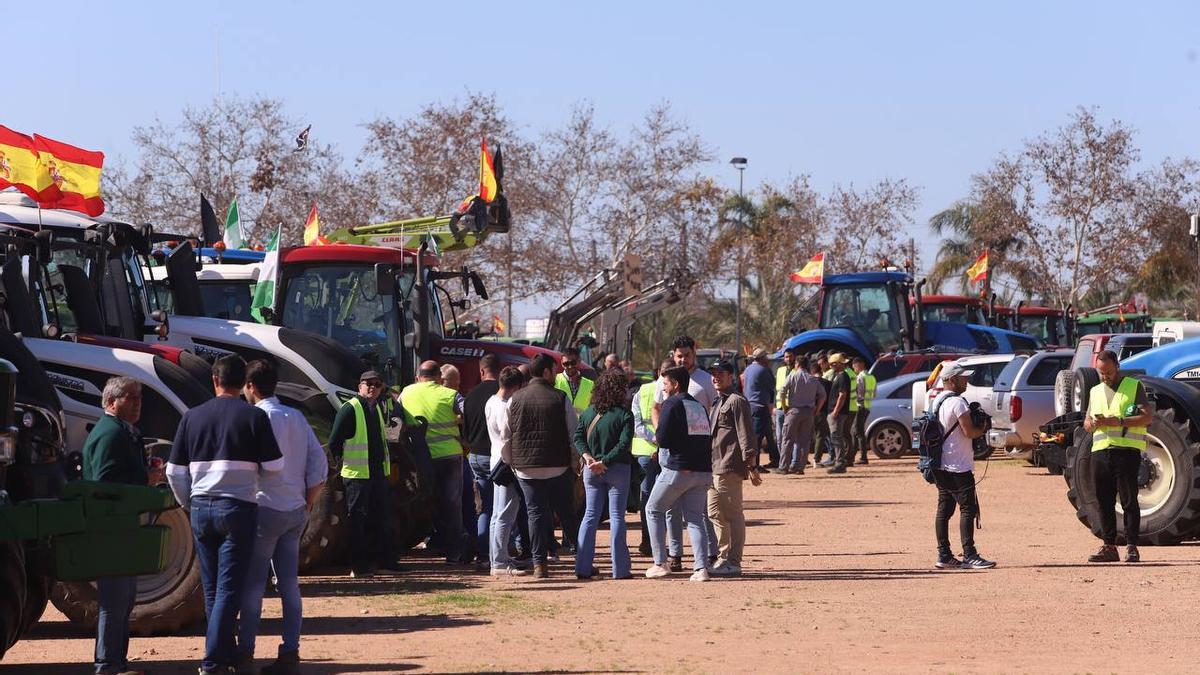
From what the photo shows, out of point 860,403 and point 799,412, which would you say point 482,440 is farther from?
point 860,403

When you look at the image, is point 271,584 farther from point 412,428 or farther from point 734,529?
point 734,529

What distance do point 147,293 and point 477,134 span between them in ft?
99.6

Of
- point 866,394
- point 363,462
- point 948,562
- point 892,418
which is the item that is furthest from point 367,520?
point 892,418

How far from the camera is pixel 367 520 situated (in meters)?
14.2

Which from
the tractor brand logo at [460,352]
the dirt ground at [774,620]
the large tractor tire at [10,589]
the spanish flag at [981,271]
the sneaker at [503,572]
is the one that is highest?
the spanish flag at [981,271]

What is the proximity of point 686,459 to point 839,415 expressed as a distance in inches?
593

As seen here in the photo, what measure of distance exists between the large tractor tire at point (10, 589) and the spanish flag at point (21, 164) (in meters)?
7.68

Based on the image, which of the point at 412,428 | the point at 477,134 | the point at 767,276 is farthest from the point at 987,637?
the point at 767,276

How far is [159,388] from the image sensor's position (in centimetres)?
1281

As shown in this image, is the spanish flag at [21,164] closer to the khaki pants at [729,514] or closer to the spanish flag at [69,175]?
the spanish flag at [69,175]

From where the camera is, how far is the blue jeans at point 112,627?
8.98 m

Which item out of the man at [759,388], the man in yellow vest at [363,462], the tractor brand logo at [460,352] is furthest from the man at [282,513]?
the man at [759,388]

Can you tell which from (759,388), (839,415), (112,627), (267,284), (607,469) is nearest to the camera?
(112,627)

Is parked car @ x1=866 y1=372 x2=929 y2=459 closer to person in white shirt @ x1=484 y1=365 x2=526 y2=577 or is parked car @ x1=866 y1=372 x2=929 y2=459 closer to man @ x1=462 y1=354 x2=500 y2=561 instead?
man @ x1=462 y1=354 x2=500 y2=561
